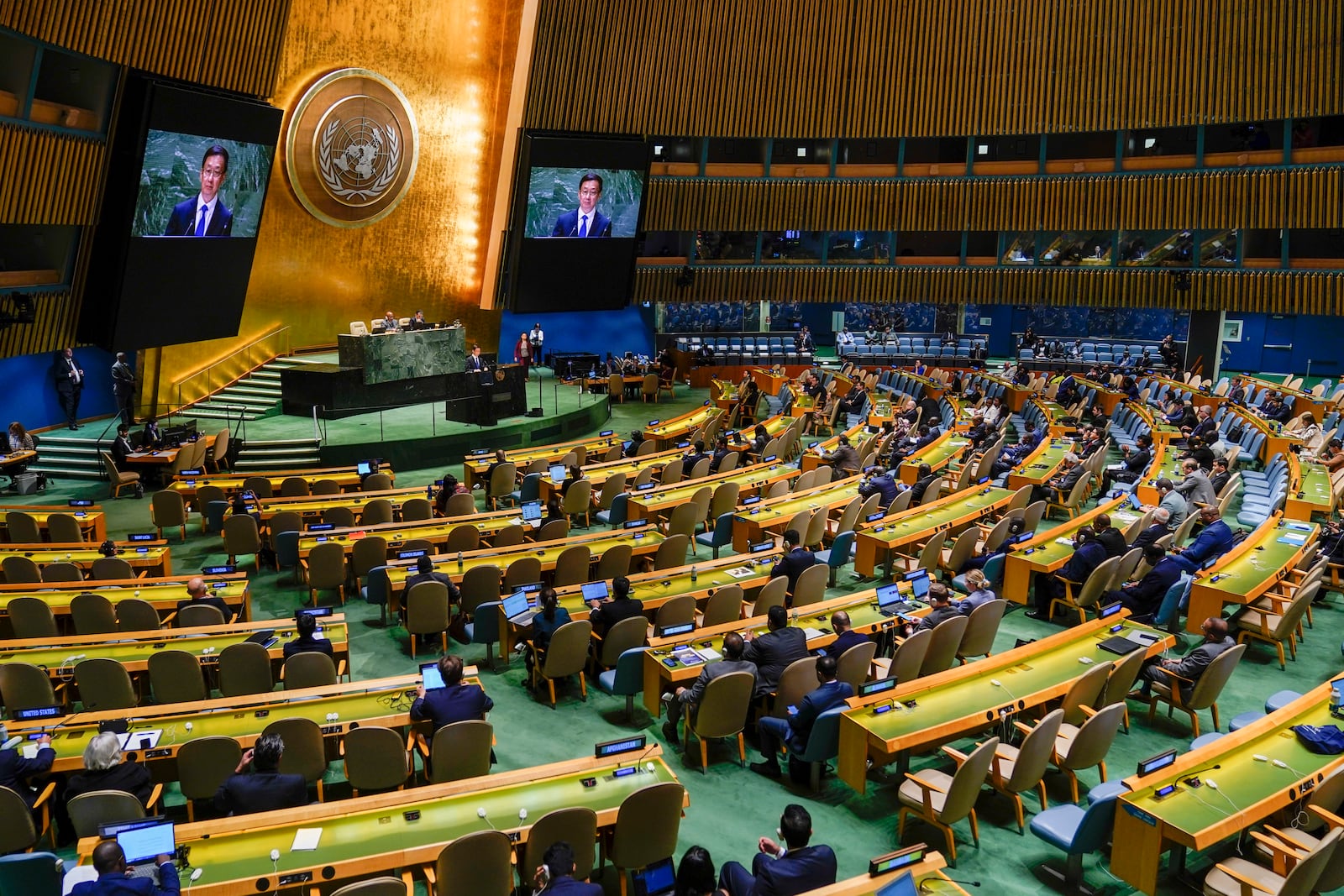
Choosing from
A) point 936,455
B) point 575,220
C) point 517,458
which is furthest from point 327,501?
point 575,220

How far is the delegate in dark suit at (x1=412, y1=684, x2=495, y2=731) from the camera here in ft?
21.7

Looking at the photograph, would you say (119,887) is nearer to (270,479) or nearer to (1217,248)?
(270,479)

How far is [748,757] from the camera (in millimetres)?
7543

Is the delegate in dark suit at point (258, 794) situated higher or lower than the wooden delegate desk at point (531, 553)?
lower

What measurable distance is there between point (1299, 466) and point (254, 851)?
47.0 ft

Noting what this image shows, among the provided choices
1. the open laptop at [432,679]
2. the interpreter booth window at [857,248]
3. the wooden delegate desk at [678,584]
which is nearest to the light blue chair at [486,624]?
the wooden delegate desk at [678,584]

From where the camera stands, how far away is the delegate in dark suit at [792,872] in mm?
4859

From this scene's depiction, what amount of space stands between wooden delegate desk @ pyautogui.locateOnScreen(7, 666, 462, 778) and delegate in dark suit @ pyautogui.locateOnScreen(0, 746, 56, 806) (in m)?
0.12

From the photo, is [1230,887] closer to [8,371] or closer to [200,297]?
[200,297]

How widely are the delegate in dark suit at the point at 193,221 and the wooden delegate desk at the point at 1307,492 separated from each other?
17.0 m

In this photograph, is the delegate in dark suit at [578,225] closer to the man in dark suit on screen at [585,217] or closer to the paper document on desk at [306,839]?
the man in dark suit on screen at [585,217]

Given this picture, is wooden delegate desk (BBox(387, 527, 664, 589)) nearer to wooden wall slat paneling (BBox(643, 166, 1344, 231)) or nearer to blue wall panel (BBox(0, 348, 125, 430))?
blue wall panel (BBox(0, 348, 125, 430))

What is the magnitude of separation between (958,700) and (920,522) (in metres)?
4.96

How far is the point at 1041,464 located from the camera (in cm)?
1486
